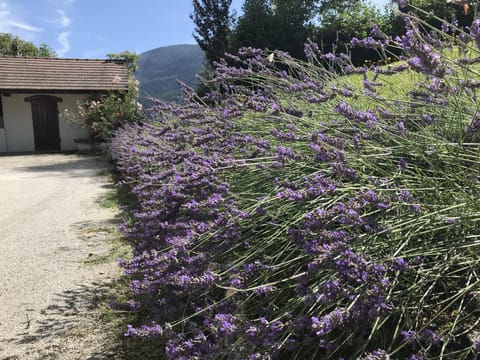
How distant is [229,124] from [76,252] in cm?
221

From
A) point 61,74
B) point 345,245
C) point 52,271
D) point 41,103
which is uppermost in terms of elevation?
point 61,74

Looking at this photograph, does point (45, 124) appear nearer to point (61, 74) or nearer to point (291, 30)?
point (61, 74)

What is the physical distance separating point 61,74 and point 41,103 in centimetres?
173

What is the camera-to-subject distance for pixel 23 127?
17234mm

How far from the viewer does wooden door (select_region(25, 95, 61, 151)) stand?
17.4 metres

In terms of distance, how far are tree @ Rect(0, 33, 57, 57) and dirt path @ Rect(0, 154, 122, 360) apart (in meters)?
28.3

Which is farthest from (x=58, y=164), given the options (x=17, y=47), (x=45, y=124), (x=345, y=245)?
(x=17, y=47)

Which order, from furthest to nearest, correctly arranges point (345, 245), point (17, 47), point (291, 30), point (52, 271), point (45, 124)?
point (17, 47) → point (291, 30) → point (45, 124) → point (52, 271) → point (345, 245)

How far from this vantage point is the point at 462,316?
4.29 feet

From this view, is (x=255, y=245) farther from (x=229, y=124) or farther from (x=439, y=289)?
(x=229, y=124)

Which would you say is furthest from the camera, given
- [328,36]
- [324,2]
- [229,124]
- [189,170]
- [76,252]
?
[324,2]

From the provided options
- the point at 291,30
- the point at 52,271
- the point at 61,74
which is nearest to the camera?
the point at 52,271

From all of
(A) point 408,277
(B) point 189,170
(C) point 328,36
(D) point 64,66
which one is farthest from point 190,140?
(D) point 64,66

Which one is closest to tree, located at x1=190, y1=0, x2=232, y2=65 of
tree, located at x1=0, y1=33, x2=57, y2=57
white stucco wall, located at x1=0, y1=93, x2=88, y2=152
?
white stucco wall, located at x1=0, y1=93, x2=88, y2=152
